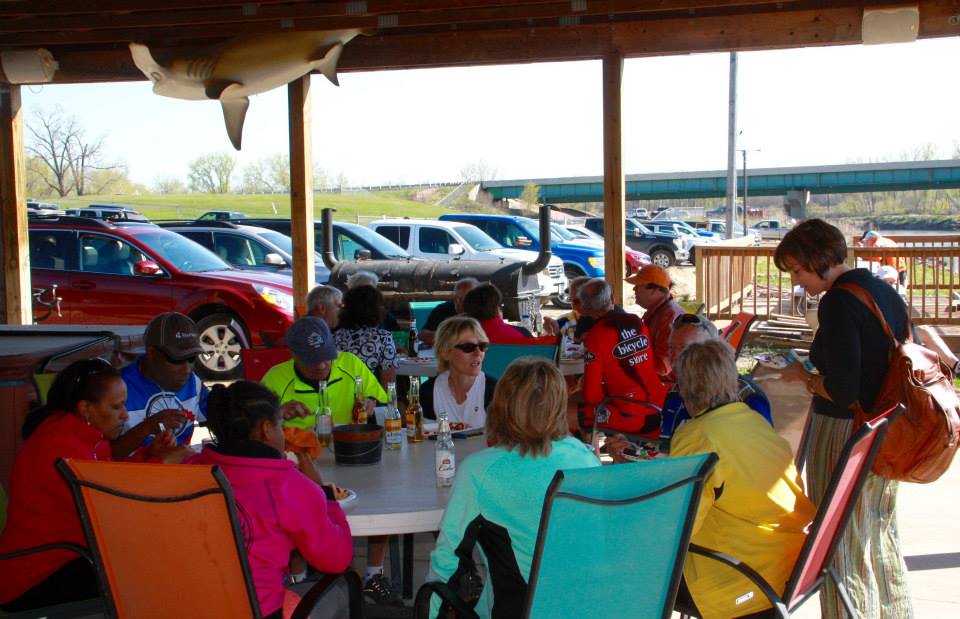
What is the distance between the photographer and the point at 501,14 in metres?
6.57

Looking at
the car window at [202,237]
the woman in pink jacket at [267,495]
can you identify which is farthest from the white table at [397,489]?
the car window at [202,237]

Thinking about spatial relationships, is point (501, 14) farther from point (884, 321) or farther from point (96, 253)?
point (96, 253)

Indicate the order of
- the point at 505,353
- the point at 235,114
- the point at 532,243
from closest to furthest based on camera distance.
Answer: the point at 505,353
the point at 235,114
the point at 532,243

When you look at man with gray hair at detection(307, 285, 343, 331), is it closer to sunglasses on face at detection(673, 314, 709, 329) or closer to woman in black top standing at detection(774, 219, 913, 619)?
sunglasses on face at detection(673, 314, 709, 329)

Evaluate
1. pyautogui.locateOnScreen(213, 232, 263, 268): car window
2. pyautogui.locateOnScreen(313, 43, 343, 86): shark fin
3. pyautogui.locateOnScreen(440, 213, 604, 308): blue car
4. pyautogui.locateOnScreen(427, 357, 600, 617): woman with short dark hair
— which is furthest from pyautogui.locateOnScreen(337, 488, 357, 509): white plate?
pyautogui.locateOnScreen(440, 213, 604, 308): blue car

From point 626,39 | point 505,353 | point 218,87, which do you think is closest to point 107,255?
point 218,87

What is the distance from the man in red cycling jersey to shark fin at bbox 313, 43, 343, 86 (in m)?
2.95

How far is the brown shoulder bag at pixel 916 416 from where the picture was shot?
311 cm

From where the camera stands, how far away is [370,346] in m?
5.37

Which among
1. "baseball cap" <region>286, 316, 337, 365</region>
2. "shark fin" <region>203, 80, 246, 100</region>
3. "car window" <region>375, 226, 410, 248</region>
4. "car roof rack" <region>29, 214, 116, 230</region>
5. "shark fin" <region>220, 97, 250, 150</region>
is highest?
"shark fin" <region>203, 80, 246, 100</region>

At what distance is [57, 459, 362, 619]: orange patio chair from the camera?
88.0 inches

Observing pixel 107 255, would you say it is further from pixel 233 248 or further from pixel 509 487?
pixel 509 487

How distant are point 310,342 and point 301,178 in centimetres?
404

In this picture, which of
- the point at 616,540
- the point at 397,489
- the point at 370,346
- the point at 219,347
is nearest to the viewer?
the point at 616,540
